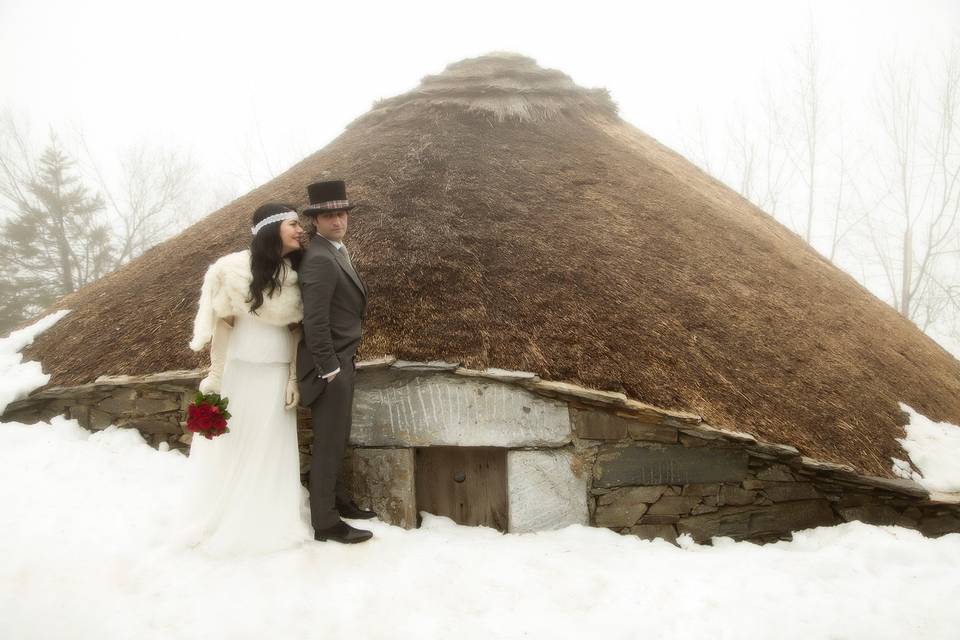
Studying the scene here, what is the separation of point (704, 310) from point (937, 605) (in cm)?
265

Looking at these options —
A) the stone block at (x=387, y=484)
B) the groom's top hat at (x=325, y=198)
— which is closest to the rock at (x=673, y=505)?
the stone block at (x=387, y=484)

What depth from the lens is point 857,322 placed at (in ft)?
19.8

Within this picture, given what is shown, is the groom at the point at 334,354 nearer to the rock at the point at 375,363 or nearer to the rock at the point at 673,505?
the rock at the point at 375,363

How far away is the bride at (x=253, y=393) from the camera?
10.1 ft

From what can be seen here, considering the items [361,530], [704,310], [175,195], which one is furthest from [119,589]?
[175,195]

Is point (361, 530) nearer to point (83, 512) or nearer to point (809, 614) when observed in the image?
point (83, 512)

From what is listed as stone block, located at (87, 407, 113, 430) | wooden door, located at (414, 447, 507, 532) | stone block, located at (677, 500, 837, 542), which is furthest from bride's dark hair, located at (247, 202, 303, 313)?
stone block, located at (677, 500, 837, 542)

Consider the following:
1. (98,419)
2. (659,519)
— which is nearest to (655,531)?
(659,519)

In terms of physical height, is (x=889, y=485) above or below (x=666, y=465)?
below

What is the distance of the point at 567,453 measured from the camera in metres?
3.79

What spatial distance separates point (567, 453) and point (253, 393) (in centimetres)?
216

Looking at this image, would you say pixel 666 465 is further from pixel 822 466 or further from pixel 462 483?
pixel 462 483

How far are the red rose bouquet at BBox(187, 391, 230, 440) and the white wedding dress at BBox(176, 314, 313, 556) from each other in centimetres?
17

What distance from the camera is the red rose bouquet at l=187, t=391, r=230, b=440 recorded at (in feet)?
9.54
